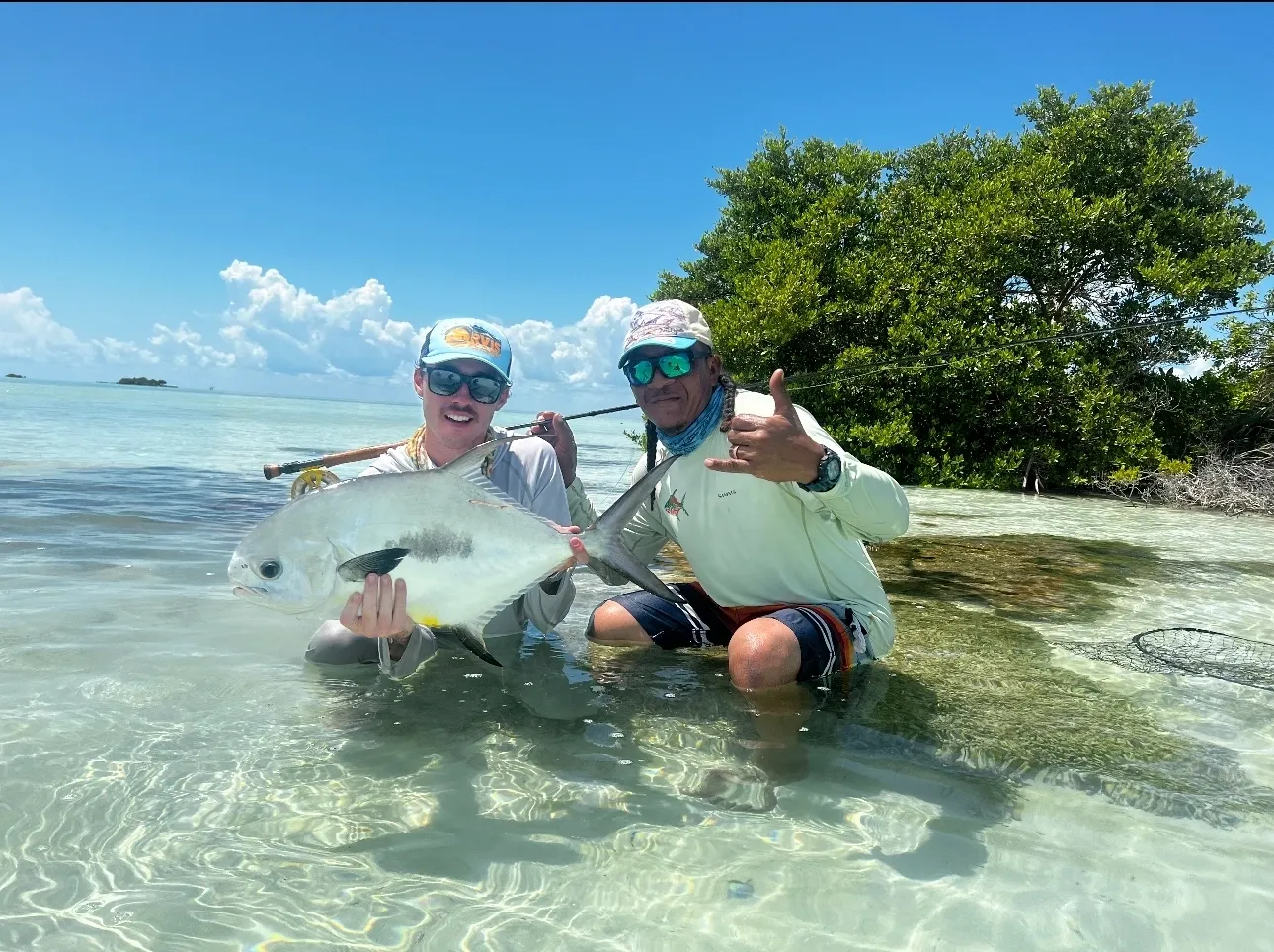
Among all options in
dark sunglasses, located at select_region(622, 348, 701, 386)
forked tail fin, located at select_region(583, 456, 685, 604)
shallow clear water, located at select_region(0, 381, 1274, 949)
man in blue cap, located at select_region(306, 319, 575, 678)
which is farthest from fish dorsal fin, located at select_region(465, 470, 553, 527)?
dark sunglasses, located at select_region(622, 348, 701, 386)

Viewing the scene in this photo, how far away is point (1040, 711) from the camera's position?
317 centimetres

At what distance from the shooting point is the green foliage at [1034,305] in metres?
13.5

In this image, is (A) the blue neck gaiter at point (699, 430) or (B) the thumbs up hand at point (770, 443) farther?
(A) the blue neck gaiter at point (699, 430)

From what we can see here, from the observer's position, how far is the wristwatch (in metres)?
2.77

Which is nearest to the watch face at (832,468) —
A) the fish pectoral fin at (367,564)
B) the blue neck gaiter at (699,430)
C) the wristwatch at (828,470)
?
the wristwatch at (828,470)

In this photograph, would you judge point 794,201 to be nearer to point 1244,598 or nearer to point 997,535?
point 997,535

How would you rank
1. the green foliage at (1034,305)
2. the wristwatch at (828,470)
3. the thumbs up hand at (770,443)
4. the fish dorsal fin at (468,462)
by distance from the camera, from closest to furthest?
the fish dorsal fin at (468,462)
the thumbs up hand at (770,443)
the wristwatch at (828,470)
the green foliage at (1034,305)

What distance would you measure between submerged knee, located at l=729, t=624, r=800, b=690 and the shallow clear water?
0.47 ft

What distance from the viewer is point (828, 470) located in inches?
109

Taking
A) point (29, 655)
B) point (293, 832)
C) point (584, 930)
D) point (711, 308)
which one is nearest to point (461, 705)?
point (293, 832)

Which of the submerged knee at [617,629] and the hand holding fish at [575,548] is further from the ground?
the hand holding fish at [575,548]

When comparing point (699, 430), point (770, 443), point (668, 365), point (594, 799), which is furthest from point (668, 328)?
point (594, 799)

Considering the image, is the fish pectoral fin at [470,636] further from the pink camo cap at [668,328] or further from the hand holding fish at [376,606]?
the pink camo cap at [668,328]

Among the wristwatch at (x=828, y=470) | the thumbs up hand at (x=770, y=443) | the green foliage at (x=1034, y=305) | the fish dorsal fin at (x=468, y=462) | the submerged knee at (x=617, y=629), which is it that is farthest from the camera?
the green foliage at (x=1034, y=305)
